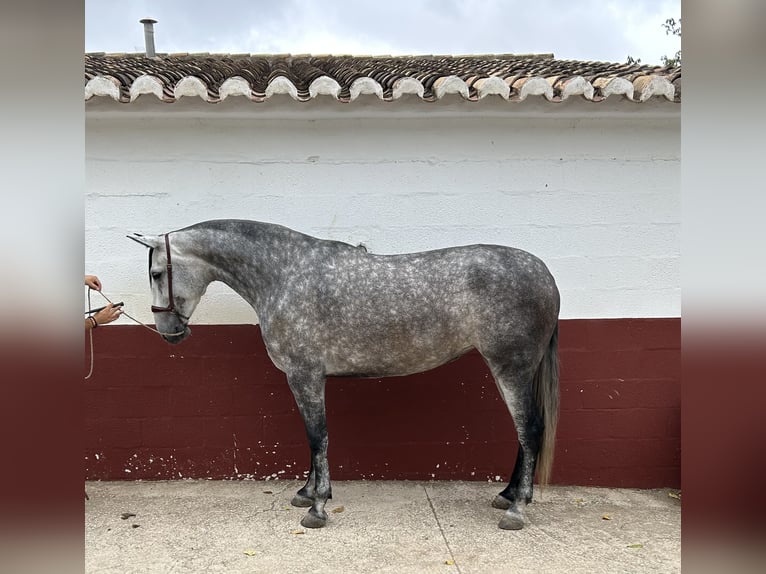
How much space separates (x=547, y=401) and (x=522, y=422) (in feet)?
0.86

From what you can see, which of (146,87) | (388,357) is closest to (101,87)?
(146,87)

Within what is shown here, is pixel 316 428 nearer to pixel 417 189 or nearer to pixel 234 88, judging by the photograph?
pixel 417 189

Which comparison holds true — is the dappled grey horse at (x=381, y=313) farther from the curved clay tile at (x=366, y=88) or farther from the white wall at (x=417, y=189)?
the curved clay tile at (x=366, y=88)

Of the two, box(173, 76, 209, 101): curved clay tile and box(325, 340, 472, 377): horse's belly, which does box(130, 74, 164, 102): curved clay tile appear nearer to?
box(173, 76, 209, 101): curved clay tile

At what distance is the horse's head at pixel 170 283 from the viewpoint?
3615mm

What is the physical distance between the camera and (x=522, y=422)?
3.52 metres

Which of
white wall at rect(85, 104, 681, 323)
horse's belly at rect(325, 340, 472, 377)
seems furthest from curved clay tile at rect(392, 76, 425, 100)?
horse's belly at rect(325, 340, 472, 377)

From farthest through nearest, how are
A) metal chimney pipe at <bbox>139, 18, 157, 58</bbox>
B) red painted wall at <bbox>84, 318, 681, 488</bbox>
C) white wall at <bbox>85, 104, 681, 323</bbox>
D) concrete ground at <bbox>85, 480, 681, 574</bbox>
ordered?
metal chimney pipe at <bbox>139, 18, 157, 58</bbox> < white wall at <bbox>85, 104, 681, 323</bbox> < red painted wall at <bbox>84, 318, 681, 488</bbox> < concrete ground at <bbox>85, 480, 681, 574</bbox>

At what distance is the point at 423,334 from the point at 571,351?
122 cm

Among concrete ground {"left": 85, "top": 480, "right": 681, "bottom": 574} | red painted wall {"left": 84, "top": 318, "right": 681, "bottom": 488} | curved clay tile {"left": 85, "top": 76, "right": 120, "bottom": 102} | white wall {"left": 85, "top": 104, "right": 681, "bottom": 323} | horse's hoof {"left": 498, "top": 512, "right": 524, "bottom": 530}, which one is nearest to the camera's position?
concrete ground {"left": 85, "top": 480, "right": 681, "bottom": 574}

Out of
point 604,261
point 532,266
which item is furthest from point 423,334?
point 604,261

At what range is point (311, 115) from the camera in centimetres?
419

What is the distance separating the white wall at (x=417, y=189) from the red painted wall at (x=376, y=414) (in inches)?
10.5

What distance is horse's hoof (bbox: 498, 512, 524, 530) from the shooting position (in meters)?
3.48
